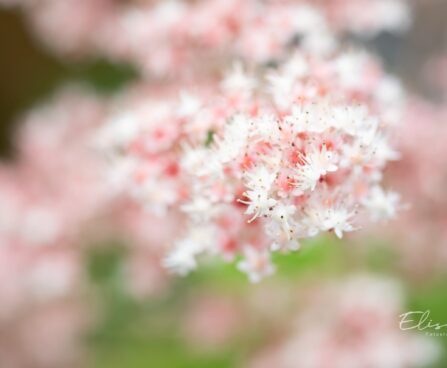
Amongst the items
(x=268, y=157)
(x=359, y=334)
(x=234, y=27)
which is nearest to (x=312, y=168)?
(x=268, y=157)

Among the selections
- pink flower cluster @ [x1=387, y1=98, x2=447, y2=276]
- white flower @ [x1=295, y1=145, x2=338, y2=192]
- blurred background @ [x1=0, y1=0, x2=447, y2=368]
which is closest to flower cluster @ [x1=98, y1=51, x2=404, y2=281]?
white flower @ [x1=295, y1=145, x2=338, y2=192]

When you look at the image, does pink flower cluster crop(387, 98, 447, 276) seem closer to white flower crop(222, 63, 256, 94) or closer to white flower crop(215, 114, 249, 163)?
white flower crop(222, 63, 256, 94)

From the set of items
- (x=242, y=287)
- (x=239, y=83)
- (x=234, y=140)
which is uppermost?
(x=242, y=287)

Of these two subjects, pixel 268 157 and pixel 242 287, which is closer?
pixel 268 157

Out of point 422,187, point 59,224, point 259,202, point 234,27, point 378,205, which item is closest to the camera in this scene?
point 259,202

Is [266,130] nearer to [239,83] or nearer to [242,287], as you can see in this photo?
[239,83]

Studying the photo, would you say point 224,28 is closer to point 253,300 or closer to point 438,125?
point 438,125

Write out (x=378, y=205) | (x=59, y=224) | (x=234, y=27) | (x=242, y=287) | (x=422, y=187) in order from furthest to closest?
(x=242, y=287) → (x=59, y=224) → (x=422, y=187) → (x=234, y=27) → (x=378, y=205)

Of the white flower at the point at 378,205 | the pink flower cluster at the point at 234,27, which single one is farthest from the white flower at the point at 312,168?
the pink flower cluster at the point at 234,27
